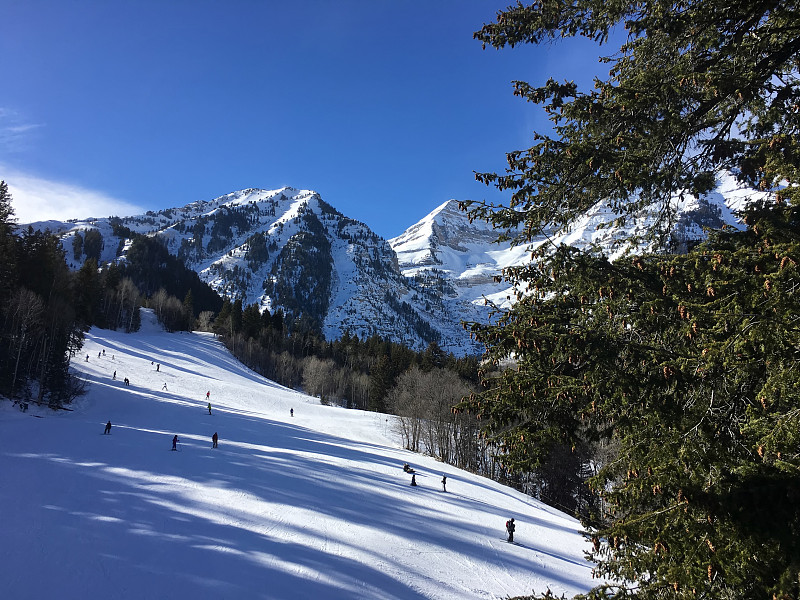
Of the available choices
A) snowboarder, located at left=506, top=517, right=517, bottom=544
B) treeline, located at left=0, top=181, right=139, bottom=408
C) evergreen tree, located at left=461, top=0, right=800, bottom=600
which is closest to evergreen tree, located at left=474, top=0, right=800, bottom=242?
evergreen tree, located at left=461, top=0, right=800, bottom=600

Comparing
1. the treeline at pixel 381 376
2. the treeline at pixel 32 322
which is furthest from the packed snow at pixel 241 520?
the treeline at pixel 381 376

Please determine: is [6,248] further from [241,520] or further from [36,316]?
[241,520]

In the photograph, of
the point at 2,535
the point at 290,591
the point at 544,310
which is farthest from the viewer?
the point at 2,535

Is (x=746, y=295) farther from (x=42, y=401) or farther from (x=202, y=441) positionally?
(x=42, y=401)

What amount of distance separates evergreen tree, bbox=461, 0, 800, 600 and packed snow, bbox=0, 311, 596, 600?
413 inches

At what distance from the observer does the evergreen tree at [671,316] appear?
356cm

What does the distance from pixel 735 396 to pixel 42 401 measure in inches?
1645

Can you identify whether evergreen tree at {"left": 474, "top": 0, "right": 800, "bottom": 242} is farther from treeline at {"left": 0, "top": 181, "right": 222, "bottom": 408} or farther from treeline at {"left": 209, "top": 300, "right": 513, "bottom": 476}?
treeline at {"left": 0, "top": 181, "right": 222, "bottom": 408}

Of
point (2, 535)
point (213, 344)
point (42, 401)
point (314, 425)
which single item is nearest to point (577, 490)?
point (314, 425)

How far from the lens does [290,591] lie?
11391mm

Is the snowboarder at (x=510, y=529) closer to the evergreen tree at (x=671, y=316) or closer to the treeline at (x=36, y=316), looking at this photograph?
the evergreen tree at (x=671, y=316)

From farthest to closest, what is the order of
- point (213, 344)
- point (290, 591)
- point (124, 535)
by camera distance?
point (213, 344)
point (124, 535)
point (290, 591)

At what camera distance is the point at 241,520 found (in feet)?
51.2

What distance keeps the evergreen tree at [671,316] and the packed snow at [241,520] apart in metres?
10.5
